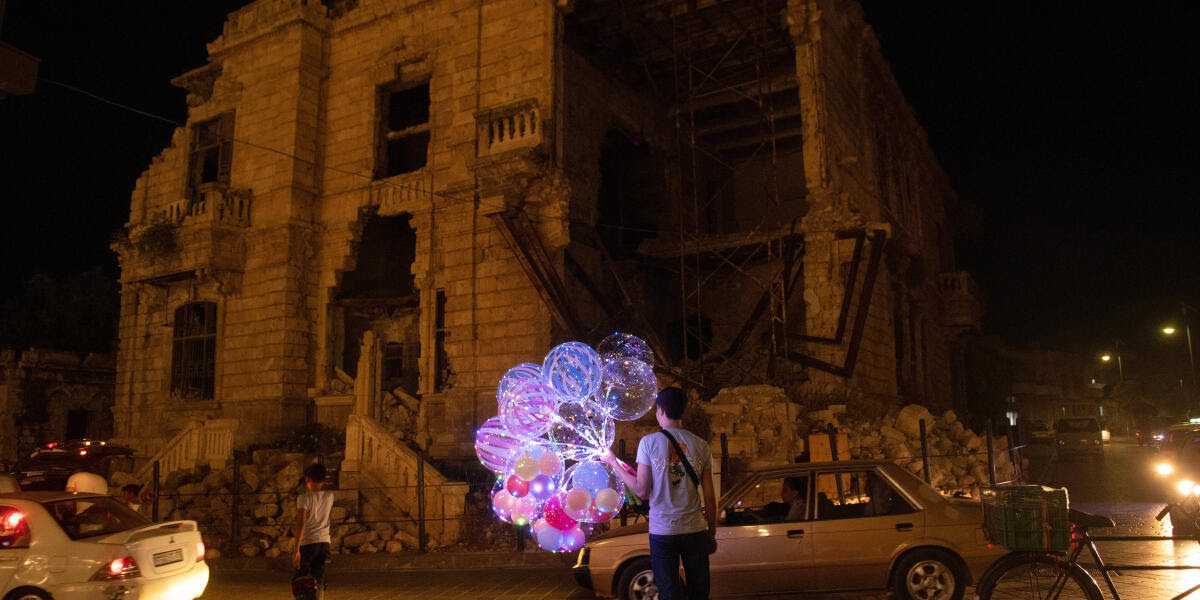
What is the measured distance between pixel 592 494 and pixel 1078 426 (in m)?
24.2

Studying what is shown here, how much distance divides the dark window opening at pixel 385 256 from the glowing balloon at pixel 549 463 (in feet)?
47.0

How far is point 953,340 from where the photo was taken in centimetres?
2917

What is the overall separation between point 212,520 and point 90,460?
476cm

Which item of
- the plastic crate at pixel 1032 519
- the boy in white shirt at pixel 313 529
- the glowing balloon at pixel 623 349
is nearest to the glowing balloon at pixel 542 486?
the glowing balloon at pixel 623 349

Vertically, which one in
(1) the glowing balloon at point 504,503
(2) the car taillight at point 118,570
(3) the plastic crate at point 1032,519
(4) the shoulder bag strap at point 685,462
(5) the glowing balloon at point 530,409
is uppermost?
(5) the glowing balloon at point 530,409

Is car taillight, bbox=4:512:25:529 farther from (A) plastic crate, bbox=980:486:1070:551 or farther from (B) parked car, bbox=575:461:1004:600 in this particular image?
(A) plastic crate, bbox=980:486:1070:551

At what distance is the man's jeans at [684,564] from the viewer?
4.74 meters

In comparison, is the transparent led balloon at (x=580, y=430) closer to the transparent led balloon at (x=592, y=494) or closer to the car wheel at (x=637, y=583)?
the transparent led balloon at (x=592, y=494)

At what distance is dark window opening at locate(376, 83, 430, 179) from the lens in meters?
20.4

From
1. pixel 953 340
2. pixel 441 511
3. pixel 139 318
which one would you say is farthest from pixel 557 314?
pixel 953 340

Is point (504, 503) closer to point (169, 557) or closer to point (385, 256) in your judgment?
point (169, 557)

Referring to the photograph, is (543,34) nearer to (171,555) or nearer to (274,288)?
(274,288)

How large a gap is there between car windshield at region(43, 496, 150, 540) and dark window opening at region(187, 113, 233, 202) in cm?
1651

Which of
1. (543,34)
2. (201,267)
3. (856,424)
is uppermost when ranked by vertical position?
(543,34)
